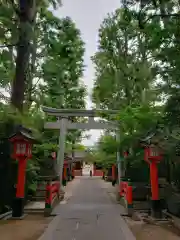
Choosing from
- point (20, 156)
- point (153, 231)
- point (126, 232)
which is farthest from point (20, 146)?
point (153, 231)

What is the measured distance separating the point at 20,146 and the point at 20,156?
325mm

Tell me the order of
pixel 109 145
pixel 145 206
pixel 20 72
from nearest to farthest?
1. pixel 20 72
2. pixel 145 206
3. pixel 109 145

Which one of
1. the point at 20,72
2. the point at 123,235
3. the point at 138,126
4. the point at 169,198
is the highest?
the point at 20,72

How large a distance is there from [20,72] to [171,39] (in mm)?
5390

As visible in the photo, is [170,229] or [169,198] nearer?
[170,229]

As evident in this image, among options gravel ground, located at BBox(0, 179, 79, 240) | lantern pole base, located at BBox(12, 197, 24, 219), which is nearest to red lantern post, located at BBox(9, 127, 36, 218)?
lantern pole base, located at BBox(12, 197, 24, 219)

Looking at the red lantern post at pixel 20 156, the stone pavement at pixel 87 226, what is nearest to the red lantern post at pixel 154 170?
the stone pavement at pixel 87 226

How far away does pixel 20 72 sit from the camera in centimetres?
996

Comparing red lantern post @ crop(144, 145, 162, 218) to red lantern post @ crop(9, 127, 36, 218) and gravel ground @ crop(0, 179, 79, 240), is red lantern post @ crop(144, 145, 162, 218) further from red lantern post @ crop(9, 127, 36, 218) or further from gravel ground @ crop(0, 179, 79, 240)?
red lantern post @ crop(9, 127, 36, 218)

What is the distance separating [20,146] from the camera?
892 centimetres

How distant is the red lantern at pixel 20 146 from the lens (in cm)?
888

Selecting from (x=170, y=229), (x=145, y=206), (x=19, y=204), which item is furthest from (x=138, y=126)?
(x=19, y=204)

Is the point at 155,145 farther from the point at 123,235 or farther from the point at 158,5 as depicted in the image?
the point at 158,5

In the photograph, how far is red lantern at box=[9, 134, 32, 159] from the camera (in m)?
8.88
